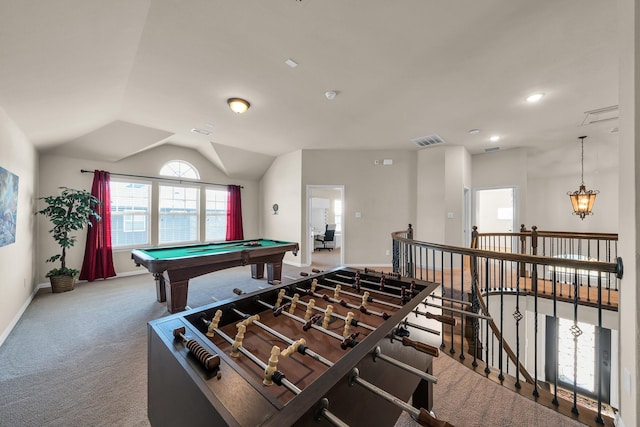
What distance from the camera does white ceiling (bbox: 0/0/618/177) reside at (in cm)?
188

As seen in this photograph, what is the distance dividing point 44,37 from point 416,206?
601 cm

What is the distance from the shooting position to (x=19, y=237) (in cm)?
313

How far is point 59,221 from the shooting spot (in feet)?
12.9

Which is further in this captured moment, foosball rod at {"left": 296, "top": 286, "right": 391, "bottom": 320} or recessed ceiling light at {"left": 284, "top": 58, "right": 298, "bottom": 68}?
recessed ceiling light at {"left": 284, "top": 58, "right": 298, "bottom": 68}

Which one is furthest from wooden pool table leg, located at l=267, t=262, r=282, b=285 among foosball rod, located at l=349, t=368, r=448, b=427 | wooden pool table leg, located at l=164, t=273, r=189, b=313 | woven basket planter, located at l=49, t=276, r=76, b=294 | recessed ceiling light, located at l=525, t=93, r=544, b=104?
recessed ceiling light, located at l=525, t=93, r=544, b=104

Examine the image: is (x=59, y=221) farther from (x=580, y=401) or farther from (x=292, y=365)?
(x=580, y=401)

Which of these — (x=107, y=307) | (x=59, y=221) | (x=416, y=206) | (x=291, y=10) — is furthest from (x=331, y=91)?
(x=59, y=221)

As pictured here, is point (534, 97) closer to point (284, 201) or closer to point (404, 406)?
point (404, 406)

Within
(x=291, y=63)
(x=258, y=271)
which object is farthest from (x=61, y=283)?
(x=291, y=63)

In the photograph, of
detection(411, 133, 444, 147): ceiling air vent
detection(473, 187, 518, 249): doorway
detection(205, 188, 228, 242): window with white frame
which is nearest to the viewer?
detection(411, 133, 444, 147): ceiling air vent

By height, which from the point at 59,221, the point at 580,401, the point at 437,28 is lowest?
the point at 580,401

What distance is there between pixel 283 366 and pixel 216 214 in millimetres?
6158

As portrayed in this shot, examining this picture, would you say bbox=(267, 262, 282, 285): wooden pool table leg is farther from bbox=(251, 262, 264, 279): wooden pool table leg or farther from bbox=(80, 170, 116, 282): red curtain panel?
bbox=(80, 170, 116, 282): red curtain panel

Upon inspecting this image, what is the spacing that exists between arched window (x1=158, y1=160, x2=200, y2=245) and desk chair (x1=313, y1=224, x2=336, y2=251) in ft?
13.5
